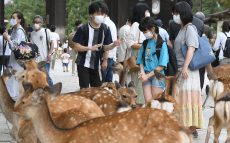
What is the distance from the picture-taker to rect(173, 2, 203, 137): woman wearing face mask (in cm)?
927

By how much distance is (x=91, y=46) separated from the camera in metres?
9.97

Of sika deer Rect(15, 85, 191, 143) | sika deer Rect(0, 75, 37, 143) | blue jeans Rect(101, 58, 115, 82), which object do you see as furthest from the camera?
blue jeans Rect(101, 58, 115, 82)

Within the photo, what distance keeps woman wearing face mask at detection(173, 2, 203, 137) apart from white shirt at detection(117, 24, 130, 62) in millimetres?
1883

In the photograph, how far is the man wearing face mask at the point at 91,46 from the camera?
9.90m

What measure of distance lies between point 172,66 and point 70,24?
6229 centimetres

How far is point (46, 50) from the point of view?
13.3 metres

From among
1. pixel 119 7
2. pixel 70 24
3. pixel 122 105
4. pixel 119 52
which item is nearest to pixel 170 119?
pixel 122 105

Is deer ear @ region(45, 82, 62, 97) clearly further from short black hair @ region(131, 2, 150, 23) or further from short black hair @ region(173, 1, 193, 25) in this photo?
short black hair @ region(131, 2, 150, 23)

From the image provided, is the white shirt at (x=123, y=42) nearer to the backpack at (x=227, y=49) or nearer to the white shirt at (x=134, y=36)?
the white shirt at (x=134, y=36)

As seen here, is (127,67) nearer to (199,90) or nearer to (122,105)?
(199,90)

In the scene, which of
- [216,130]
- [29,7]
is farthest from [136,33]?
[29,7]

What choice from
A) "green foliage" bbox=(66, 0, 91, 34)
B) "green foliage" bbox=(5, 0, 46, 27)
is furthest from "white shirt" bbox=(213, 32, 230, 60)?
"green foliage" bbox=(5, 0, 46, 27)

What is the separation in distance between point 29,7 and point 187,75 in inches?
3042

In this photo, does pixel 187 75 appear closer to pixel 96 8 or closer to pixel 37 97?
pixel 96 8
